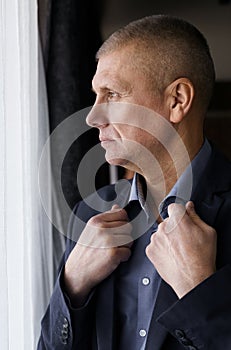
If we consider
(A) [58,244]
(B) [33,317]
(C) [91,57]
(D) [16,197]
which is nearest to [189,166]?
(D) [16,197]

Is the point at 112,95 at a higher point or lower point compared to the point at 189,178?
higher

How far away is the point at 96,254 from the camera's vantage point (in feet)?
3.93

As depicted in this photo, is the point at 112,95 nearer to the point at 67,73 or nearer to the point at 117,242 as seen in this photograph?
the point at 117,242

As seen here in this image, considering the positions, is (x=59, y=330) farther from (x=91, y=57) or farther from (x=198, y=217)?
(x=91, y=57)

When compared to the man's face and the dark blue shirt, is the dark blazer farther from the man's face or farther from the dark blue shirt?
the man's face

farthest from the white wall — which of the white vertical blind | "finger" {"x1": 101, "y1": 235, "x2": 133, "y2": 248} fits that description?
"finger" {"x1": 101, "y1": 235, "x2": 133, "y2": 248}

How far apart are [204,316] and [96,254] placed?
25cm

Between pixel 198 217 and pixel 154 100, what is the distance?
0.22 metres

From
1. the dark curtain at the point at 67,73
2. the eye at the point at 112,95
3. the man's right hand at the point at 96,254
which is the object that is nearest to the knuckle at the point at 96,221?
the man's right hand at the point at 96,254

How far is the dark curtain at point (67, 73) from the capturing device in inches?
73.5

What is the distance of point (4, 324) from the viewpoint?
50.8 inches

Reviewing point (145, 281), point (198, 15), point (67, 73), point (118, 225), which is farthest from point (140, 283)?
point (198, 15)

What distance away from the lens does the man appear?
117cm

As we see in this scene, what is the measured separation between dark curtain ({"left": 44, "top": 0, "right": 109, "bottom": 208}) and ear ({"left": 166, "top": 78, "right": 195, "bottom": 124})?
0.69 m
